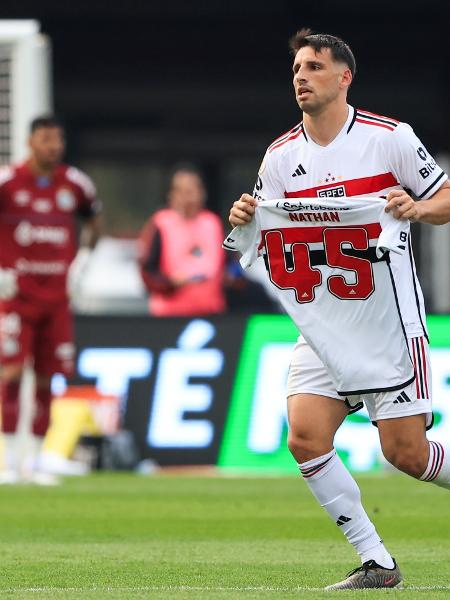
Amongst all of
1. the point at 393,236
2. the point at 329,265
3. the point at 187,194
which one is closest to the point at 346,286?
the point at 329,265

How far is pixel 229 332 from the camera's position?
579 inches

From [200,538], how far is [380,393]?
8.02 ft

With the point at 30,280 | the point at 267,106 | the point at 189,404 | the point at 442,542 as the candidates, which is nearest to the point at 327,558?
the point at 442,542

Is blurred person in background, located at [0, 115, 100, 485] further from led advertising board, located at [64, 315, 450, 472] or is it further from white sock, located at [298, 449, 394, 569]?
white sock, located at [298, 449, 394, 569]

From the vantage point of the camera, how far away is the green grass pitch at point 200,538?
7.32 metres

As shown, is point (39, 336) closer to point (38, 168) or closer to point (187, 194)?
point (38, 168)

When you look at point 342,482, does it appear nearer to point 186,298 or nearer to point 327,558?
point 327,558

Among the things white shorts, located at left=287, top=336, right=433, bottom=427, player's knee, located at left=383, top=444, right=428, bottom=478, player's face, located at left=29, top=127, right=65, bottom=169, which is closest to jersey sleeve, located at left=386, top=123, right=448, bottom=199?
white shorts, located at left=287, top=336, right=433, bottom=427

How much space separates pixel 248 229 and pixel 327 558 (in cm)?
177

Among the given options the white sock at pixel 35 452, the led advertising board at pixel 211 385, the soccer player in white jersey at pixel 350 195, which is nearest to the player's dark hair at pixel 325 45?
the soccer player in white jersey at pixel 350 195

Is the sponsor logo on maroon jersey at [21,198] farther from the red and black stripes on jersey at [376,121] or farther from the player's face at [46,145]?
the red and black stripes on jersey at [376,121]

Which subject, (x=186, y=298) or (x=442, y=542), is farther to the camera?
(x=186, y=298)

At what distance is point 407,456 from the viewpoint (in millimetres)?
7223

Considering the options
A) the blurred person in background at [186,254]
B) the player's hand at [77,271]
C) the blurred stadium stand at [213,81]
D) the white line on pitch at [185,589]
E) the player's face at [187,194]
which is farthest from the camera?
the blurred stadium stand at [213,81]
